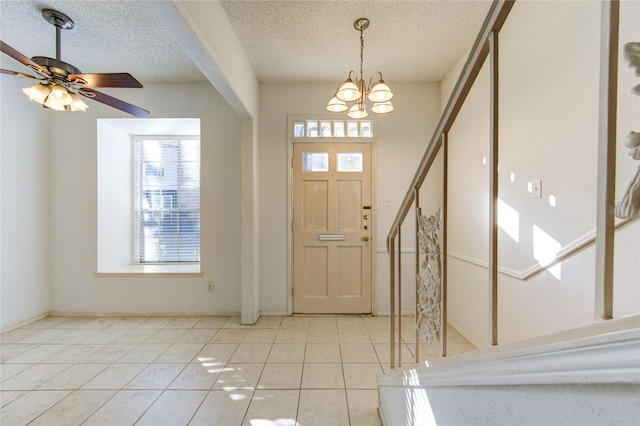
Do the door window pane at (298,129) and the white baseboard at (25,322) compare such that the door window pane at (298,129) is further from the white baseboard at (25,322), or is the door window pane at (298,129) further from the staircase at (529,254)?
the white baseboard at (25,322)

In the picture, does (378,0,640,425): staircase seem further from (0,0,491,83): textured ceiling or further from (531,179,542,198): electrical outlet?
(0,0,491,83): textured ceiling

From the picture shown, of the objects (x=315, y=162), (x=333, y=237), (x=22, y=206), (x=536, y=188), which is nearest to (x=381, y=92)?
(x=536, y=188)

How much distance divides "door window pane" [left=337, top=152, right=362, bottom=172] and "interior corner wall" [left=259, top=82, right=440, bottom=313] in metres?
0.22

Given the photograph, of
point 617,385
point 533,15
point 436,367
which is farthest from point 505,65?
point 617,385

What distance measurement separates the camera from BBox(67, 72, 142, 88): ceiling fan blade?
199cm

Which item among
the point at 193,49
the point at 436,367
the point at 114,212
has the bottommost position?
the point at 436,367

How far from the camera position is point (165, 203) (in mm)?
3889

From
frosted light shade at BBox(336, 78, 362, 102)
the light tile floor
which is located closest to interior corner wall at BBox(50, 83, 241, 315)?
the light tile floor

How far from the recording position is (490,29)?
2.18 ft

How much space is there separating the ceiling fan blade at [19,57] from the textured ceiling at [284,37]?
22.1 inches

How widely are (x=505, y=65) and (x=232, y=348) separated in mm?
3263

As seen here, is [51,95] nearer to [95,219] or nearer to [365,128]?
[95,219]

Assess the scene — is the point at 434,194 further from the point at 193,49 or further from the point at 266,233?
the point at 193,49

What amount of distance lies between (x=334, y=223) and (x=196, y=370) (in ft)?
6.43
